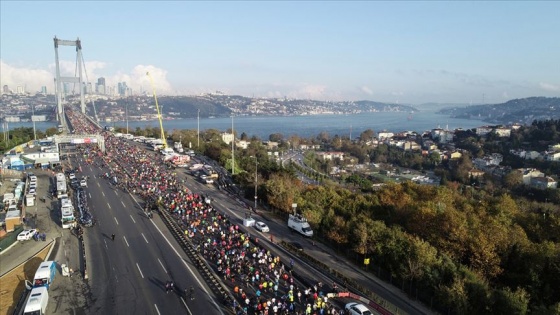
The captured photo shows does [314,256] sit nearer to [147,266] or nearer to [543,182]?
[147,266]

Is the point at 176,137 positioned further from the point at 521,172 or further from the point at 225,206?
the point at 521,172

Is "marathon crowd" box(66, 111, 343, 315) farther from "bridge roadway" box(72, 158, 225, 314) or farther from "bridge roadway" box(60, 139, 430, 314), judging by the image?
"bridge roadway" box(72, 158, 225, 314)

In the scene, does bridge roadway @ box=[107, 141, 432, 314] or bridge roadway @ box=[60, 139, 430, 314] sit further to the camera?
bridge roadway @ box=[107, 141, 432, 314]

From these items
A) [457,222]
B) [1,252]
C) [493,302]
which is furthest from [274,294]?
[1,252]

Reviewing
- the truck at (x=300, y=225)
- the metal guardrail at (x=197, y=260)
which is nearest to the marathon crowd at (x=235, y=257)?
the metal guardrail at (x=197, y=260)

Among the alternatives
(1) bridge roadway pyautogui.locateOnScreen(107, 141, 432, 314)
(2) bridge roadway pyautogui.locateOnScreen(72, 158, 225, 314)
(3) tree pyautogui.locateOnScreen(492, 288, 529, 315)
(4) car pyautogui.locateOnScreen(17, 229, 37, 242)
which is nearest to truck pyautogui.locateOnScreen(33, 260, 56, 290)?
(2) bridge roadway pyautogui.locateOnScreen(72, 158, 225, 314)
